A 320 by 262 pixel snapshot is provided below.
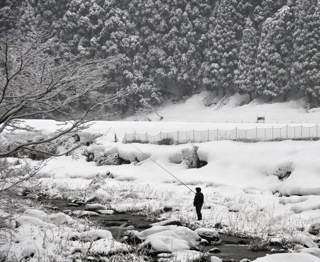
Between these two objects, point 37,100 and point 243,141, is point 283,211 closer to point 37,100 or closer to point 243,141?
point 243,141

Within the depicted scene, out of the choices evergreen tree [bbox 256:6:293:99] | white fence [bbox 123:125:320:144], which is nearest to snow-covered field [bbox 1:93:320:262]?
white fence [bbox 123:125:320:144]

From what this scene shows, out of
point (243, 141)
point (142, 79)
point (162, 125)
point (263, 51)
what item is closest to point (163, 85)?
point (142, 79)

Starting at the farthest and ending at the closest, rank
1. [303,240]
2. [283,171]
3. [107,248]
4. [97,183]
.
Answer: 1. [97,183]
2. [283,171]
3. [303,240]
4. [107,248]

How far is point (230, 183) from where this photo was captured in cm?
2184

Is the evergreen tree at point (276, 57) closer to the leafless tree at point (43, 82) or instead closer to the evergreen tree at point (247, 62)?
the evergreen tree at point (247, 62)

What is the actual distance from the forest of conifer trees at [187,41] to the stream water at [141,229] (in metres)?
A: 35.7

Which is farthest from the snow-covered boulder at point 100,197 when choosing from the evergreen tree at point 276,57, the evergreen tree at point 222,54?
the evergreen tree at point 222,54

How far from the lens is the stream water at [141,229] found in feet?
36.1

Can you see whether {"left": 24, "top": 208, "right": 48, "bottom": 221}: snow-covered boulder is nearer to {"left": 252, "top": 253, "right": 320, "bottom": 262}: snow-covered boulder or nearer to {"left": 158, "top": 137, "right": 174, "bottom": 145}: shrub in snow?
{"left": 252, "top": 253, "right": 320, "bottom": 262}: snow-covered boulder

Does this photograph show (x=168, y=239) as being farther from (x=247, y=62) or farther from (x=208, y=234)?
(x=247, y=62)

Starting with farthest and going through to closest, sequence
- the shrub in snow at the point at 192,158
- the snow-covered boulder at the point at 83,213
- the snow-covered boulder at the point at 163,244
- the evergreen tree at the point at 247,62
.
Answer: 1. the evergreen tree at the point at 247,62
2. the shrub in snow at the point at 192,158
3. the snow-covered boulder at the point at 83,213
4. the snow-covered boulder at the point at 163,244

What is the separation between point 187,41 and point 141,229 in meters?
48.2

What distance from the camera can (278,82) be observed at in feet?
161

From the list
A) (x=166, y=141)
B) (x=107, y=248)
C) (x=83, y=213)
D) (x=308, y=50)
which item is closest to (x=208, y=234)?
(x=107, y=248)
